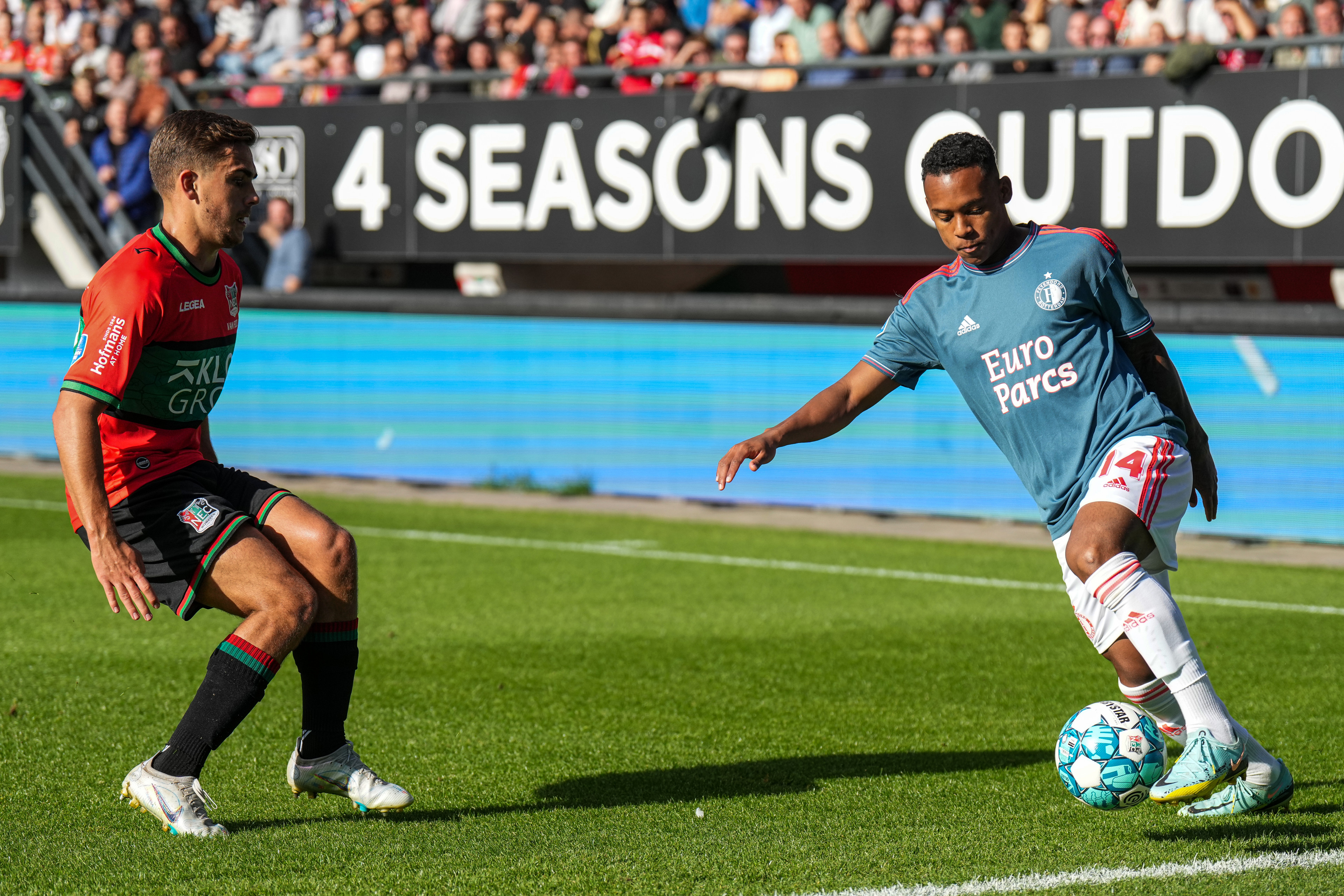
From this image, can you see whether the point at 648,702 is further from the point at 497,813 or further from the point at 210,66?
the point at 210,66

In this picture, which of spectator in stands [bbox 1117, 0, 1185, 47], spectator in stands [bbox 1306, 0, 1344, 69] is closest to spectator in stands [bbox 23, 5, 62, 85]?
spectator in stands [bbox 1117, 0, 1185, 47]

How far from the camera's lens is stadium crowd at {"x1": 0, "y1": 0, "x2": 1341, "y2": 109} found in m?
13.7

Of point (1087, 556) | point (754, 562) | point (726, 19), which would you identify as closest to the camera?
point (1087, 556)

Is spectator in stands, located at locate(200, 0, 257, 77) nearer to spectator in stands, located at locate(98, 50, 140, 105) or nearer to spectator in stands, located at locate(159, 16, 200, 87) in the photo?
spectator in stands, located at locate(159, 16, 200, 87)

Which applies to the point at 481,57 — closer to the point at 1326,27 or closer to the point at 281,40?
the point at 281,40

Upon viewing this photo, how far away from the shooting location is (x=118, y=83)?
17.8 metres

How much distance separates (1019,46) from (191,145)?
10535 mm

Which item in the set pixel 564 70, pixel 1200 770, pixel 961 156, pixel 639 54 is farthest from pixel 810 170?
pixel 1200 770

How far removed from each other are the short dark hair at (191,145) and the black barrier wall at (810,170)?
9769 mm

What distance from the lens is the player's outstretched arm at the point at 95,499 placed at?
14.9 feet

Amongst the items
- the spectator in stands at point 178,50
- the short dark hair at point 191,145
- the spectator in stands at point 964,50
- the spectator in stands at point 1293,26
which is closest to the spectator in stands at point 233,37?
the spectator in stands at point 178,50

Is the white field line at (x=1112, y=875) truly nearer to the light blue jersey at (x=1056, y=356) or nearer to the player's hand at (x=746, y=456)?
the light blue jersey at (x=1056, y=356)

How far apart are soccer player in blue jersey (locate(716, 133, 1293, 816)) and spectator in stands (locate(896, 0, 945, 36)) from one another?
10.5 meters

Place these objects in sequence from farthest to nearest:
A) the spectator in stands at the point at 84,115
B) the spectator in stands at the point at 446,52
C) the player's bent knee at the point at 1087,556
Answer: the spectator in stands at the point at 84,115 → the spectator in stands at the point at 446,52 → the player's bent knee at the point at 1087,556
